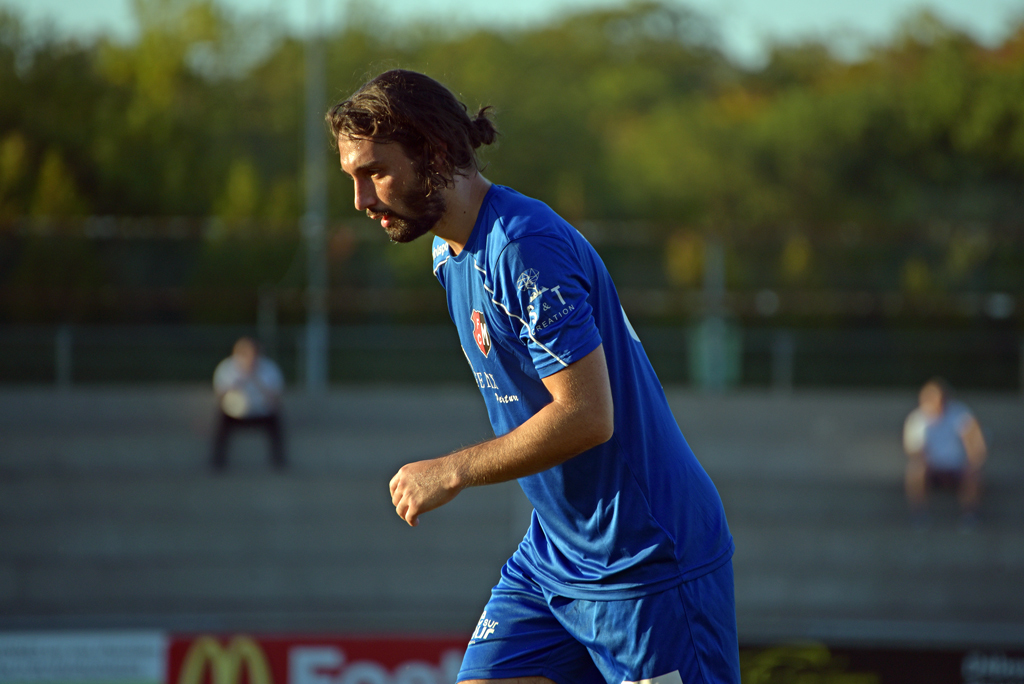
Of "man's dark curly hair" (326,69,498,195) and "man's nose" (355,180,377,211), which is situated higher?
"man's dark curly hair" (326,69,498,195)

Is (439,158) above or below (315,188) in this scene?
below

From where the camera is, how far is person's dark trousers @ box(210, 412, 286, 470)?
10.5m

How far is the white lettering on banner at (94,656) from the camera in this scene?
16.2 feet

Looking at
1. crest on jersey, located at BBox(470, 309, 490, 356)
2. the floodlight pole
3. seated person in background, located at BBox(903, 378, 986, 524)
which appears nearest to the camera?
crest on jersey, located at BBox(470, 309, 490, 356)

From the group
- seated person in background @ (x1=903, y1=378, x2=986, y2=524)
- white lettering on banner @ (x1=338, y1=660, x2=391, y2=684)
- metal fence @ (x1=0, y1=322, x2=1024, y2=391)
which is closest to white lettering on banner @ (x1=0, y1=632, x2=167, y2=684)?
white lettering on banner @ (x1=338, y1=660, x2=391, y2=684)

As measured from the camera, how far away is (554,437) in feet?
6.27

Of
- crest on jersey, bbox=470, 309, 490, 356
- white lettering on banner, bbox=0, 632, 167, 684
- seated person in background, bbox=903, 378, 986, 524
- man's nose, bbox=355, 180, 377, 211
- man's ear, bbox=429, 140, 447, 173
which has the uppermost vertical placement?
man's ear, bbox=429, 140, 447, 173

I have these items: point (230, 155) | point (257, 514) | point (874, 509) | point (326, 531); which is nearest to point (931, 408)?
point (874, 509)

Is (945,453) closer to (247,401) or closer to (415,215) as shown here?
(247,401)

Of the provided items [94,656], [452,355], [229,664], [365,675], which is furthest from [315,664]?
[452,355]

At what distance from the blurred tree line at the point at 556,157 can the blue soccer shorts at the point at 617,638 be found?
12.9 metres

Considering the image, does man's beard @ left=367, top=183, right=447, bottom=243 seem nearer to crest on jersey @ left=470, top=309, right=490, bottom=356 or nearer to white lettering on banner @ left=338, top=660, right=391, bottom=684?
crest on jersey @ left=470, top=309, right=490, bottom=356

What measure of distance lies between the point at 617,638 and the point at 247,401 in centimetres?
885

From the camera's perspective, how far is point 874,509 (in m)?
10.3
